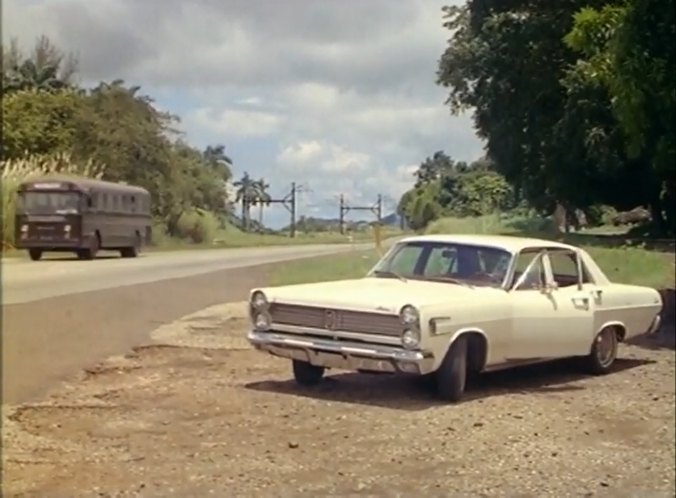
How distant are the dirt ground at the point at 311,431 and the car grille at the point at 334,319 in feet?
0.65

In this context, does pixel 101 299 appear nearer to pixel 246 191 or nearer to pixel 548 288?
pixel 246 191

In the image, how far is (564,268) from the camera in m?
5.38

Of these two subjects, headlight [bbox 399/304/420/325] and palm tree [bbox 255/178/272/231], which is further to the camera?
headlight [bbox 399/304/420/325]

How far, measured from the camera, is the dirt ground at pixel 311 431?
4.37 m

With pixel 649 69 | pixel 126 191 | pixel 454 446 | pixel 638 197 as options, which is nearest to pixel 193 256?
pixel 126 191

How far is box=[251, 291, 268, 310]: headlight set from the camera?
213 inches

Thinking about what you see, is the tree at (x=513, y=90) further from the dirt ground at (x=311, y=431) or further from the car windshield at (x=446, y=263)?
the dirt ground at (x=311, y=431)

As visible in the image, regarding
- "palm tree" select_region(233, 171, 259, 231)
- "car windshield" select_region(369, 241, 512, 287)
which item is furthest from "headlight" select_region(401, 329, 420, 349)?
"palm tree" select_region(233, 171, 259, 231)

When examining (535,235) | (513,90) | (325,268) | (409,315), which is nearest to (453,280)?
(409,315)

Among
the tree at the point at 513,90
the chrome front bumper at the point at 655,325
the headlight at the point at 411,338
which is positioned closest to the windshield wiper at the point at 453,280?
the headlight at the point at 411,338

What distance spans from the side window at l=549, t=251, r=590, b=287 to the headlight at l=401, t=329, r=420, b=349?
68 cm

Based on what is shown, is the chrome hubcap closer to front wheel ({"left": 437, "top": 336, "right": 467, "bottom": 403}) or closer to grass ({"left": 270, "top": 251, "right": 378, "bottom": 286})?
front wheel ({"left": 437, "top": 336, "right": 467, "bottom": 403})

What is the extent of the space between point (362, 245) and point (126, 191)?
1.24 meters

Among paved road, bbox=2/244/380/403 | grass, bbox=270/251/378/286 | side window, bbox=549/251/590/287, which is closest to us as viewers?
paved road, bbox=2/244/380/403
